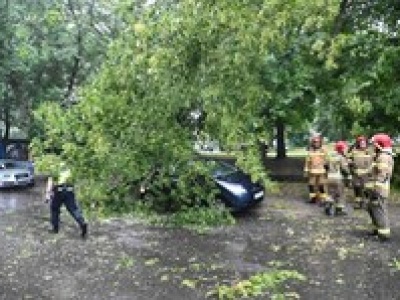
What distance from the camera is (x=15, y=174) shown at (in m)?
22.1

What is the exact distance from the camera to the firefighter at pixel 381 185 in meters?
12.4

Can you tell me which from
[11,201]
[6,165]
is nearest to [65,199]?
[11,201]

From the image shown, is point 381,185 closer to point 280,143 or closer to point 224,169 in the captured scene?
point 224,169

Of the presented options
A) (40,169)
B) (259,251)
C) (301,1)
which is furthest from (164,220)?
(301,1)

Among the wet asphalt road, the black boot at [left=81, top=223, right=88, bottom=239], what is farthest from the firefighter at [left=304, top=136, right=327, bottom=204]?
the black boot at [left=81, top=223, right=88, bottom=239]

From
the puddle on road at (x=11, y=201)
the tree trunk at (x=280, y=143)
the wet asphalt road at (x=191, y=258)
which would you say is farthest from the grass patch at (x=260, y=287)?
the tree trunk at (x=280, y=143)

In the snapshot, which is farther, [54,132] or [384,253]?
[384,253]

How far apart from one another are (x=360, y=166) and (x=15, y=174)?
11.2m

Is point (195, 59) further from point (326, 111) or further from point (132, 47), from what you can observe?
point (326, 111)

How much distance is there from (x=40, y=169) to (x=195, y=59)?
2883 mm

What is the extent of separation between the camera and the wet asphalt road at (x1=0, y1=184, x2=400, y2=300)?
9.62 metres

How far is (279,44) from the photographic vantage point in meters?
10.4

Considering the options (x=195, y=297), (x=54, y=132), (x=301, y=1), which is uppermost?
(x=301, y=1)

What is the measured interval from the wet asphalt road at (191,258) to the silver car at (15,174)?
6.14 metres
